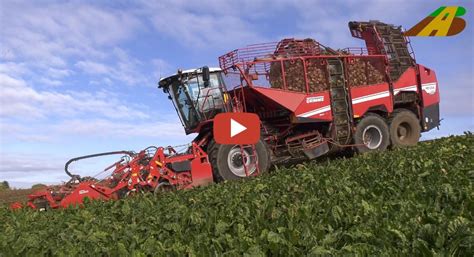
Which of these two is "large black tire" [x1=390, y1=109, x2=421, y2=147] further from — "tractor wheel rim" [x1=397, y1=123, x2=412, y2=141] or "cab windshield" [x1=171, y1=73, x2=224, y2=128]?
"cab windshield" [x1=171, y1=73, x2=224, y2=128]

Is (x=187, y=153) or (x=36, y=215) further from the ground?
(x=187, y=153)

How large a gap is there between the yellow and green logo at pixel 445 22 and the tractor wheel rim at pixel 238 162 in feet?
20.1

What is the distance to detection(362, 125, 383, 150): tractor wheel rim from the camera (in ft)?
39.8

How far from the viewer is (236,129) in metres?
9.62

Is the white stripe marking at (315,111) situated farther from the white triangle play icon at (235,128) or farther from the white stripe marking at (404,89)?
the white stripe marking at (404,89)

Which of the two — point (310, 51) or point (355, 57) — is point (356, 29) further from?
point (310, 51)

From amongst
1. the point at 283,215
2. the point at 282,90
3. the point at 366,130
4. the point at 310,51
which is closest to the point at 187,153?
the point at 282,90

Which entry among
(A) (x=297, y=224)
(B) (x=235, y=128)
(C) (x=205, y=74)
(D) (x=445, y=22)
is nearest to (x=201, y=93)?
(C) (x=205, y=74)

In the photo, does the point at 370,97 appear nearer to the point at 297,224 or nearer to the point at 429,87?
the point at 429,87

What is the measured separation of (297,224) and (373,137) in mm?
9399

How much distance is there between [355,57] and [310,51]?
1.29 metres

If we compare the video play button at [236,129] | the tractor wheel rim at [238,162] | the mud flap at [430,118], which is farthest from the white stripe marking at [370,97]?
the tractor wheel rim at [238,162]

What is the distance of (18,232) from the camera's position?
446 centimetres

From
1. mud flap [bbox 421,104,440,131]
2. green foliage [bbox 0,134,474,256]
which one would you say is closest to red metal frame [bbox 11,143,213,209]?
green foliage [bbox 0,134,474,256]
